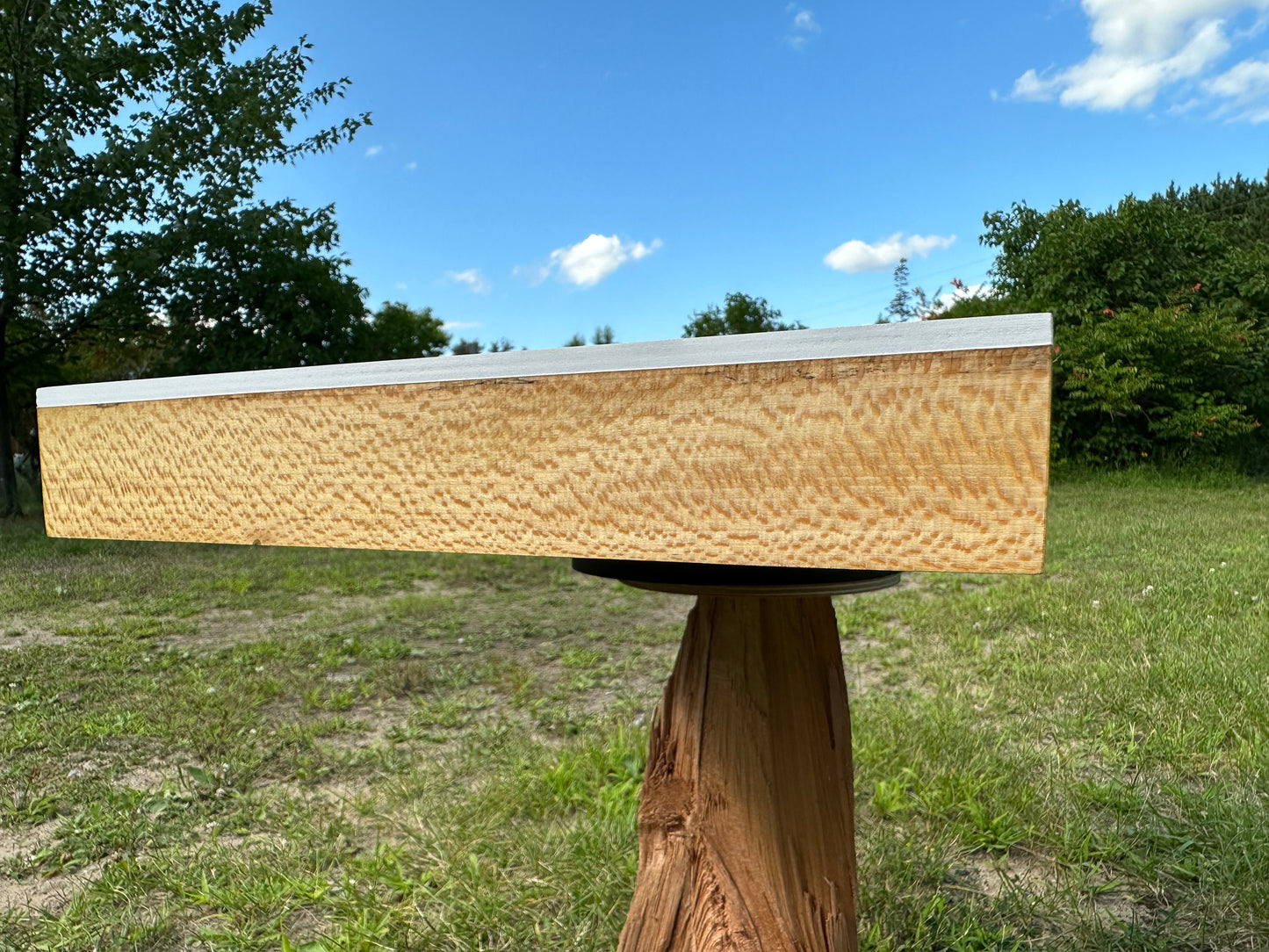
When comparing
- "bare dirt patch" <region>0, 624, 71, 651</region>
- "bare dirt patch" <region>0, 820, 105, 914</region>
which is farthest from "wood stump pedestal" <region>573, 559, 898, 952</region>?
"bare dirt patch" <region>0, 624, 71, 651</region>

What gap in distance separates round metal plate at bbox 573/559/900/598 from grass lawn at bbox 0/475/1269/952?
102 cm

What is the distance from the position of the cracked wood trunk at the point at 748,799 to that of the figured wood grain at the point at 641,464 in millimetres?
396

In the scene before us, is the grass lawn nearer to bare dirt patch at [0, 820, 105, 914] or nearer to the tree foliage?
bare dirt patch at [0, 820, 105, 914]

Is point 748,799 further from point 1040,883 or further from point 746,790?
point 1040,883

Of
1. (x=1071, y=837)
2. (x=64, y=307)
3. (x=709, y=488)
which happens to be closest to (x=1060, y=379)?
(x=1071, y=837)

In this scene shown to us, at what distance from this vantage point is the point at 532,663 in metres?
3.63

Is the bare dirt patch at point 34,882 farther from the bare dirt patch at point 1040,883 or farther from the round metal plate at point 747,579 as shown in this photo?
the bare dirt patch at point 1040,883

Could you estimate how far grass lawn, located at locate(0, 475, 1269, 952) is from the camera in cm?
176

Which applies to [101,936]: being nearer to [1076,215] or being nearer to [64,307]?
[64,307]

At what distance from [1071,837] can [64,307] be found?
28.7ft

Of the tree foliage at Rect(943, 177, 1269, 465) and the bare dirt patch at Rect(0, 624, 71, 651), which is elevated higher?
the tree foliage at Rect(943, 177, 1269, 465)

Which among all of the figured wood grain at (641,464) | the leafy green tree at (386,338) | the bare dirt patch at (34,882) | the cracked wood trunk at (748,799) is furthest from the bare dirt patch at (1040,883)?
the leafy green tree at (386,338)

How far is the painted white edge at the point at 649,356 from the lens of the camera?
558 mm

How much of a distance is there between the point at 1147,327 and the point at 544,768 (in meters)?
9.99
